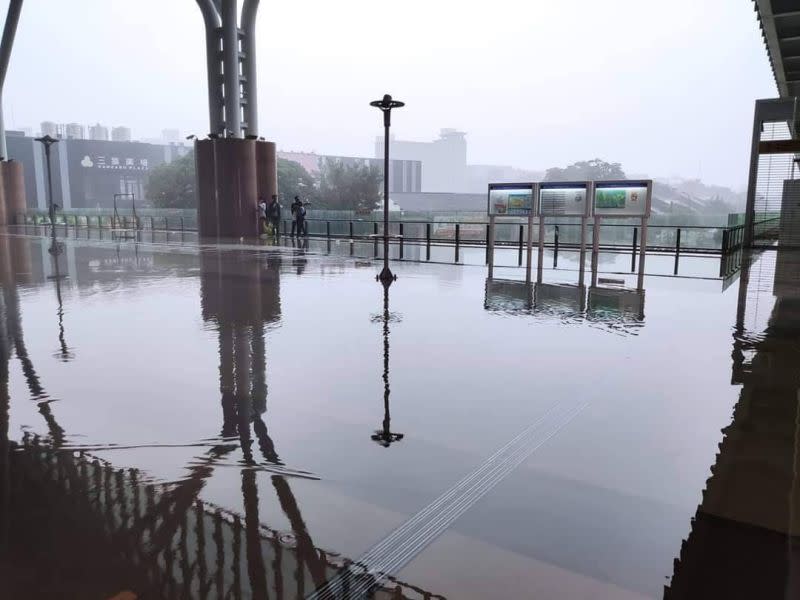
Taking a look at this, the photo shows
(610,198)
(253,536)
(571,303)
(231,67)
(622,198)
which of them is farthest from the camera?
(231,67)

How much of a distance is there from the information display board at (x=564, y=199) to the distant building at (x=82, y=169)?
287 feet

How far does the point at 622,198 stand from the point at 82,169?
10078cm

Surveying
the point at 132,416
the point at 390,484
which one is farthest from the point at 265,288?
the point at 390,484

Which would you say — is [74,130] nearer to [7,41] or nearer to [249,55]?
[7,41]

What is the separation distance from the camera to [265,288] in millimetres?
11797

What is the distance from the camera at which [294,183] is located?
80.8 m

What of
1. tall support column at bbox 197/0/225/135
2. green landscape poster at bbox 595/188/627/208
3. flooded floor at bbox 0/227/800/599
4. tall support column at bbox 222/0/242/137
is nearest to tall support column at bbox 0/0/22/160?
tall support column at bbox 197/0/225/135

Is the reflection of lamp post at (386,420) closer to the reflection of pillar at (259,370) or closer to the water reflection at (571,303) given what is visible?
the reflection of pillar at (259,370)

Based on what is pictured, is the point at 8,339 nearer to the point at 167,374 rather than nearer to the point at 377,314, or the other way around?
the point at 167,374

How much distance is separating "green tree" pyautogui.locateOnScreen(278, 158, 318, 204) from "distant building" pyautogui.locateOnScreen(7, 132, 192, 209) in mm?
23940

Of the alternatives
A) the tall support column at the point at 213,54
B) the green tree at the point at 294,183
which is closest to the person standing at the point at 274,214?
the tall support column at the point at 213,54

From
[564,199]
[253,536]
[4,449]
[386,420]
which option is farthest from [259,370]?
[564,199]

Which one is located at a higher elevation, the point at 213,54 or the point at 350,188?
the point at 213,54

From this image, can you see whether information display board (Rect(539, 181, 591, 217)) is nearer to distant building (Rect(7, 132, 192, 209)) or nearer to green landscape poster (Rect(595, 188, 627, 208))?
green landscape poster (Rect(595, 188, 627, 208))
